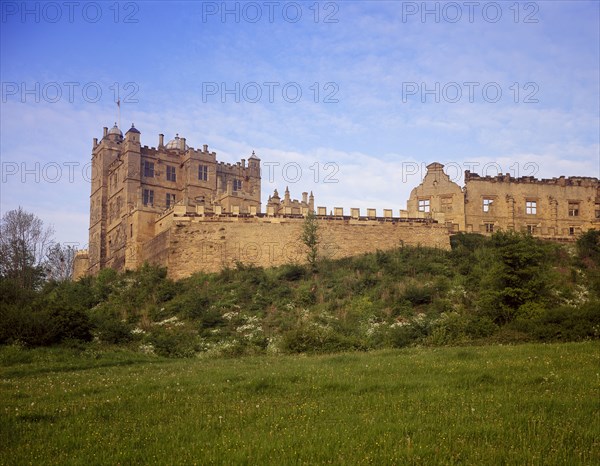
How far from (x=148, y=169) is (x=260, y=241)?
17306 mm

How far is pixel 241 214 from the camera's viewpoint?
1927 inches

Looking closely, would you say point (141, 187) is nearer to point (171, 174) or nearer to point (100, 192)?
point (171, 174)

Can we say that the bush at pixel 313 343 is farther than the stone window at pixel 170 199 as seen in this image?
No

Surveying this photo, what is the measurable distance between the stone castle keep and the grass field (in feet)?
98.9

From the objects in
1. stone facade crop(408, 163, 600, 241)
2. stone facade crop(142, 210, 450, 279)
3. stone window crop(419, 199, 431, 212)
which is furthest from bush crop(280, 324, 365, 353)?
stone window crop(419, 199, 431, 212)

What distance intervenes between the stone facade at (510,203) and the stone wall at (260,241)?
4529 millimetres

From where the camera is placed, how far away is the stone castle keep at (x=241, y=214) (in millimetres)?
48438

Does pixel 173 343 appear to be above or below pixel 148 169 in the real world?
below

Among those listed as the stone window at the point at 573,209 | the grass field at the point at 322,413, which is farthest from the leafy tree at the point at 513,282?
the stone window at the point at 573,209

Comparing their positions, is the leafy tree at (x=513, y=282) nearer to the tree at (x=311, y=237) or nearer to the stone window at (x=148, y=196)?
the tree at (x=311, y=237)

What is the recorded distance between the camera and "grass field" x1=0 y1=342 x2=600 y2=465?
9336 millimetres

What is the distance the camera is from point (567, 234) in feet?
173

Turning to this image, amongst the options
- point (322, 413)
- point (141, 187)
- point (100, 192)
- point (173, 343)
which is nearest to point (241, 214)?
point (141, 187)

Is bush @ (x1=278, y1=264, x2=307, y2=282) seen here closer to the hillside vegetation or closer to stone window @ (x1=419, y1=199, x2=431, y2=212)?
the hillside vegetation
